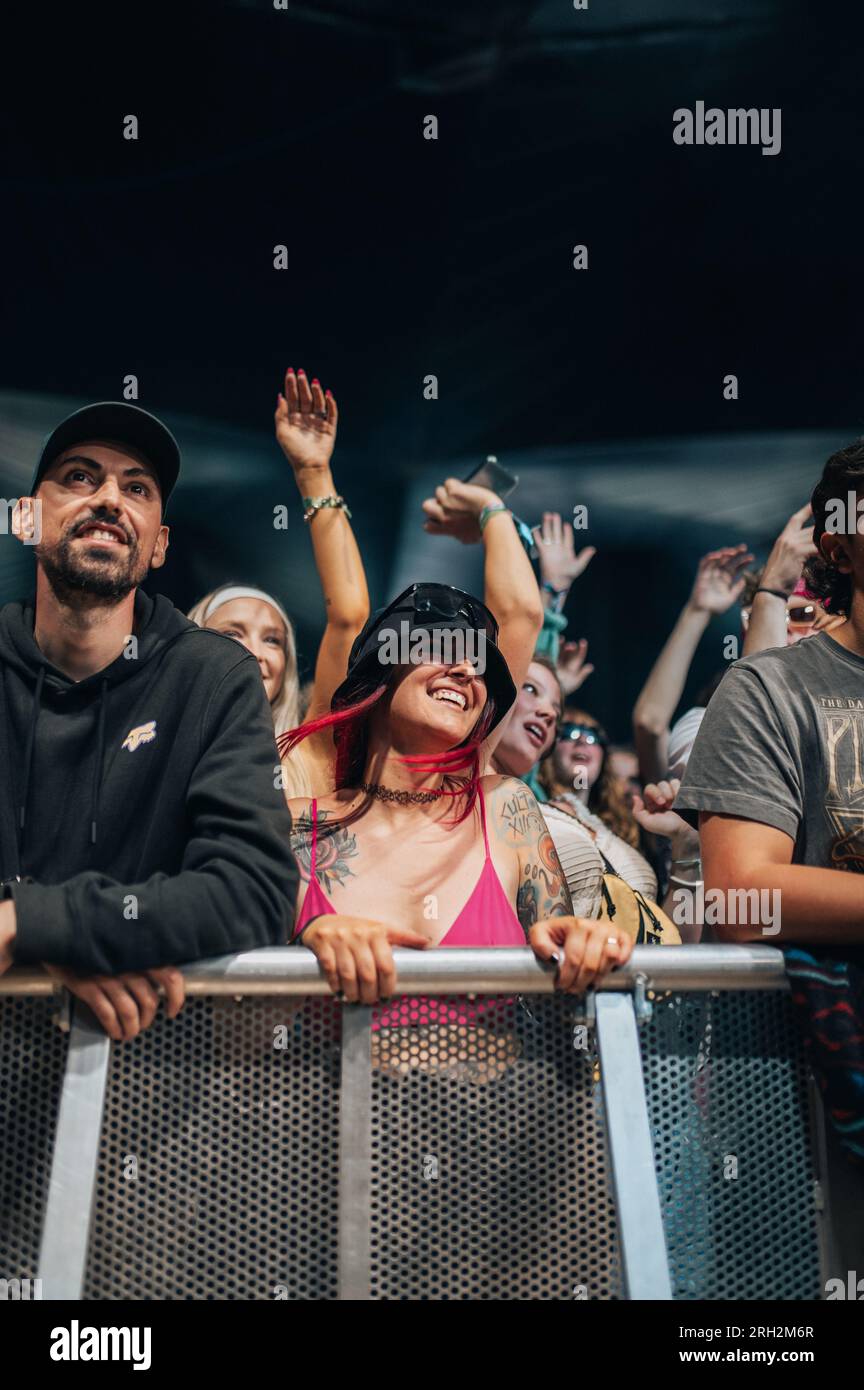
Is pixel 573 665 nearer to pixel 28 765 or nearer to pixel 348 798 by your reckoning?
pixel 348 798

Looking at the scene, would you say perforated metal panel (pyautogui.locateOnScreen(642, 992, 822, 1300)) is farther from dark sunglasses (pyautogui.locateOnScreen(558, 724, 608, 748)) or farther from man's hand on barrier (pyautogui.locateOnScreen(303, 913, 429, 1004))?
dark sunglasses (pyautogui.locateOnScreen(558, 724, 608, 748))

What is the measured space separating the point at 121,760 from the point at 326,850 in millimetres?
627

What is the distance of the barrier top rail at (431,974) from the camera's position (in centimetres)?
198

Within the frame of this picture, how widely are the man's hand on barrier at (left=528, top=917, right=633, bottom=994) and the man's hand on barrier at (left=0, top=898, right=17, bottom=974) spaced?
808 millimetres

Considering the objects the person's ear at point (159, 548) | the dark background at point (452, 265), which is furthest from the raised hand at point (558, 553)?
the person's ear at point (159, 548)

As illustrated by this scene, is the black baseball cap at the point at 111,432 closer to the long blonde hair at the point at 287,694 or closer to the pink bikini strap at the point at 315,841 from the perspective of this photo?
the pink bikini strap at the point at 315,841

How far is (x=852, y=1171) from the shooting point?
6.70 feet

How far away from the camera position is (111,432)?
2785 millimetres

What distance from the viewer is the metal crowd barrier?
1927 mm

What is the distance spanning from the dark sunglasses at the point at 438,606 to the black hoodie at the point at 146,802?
65cm
